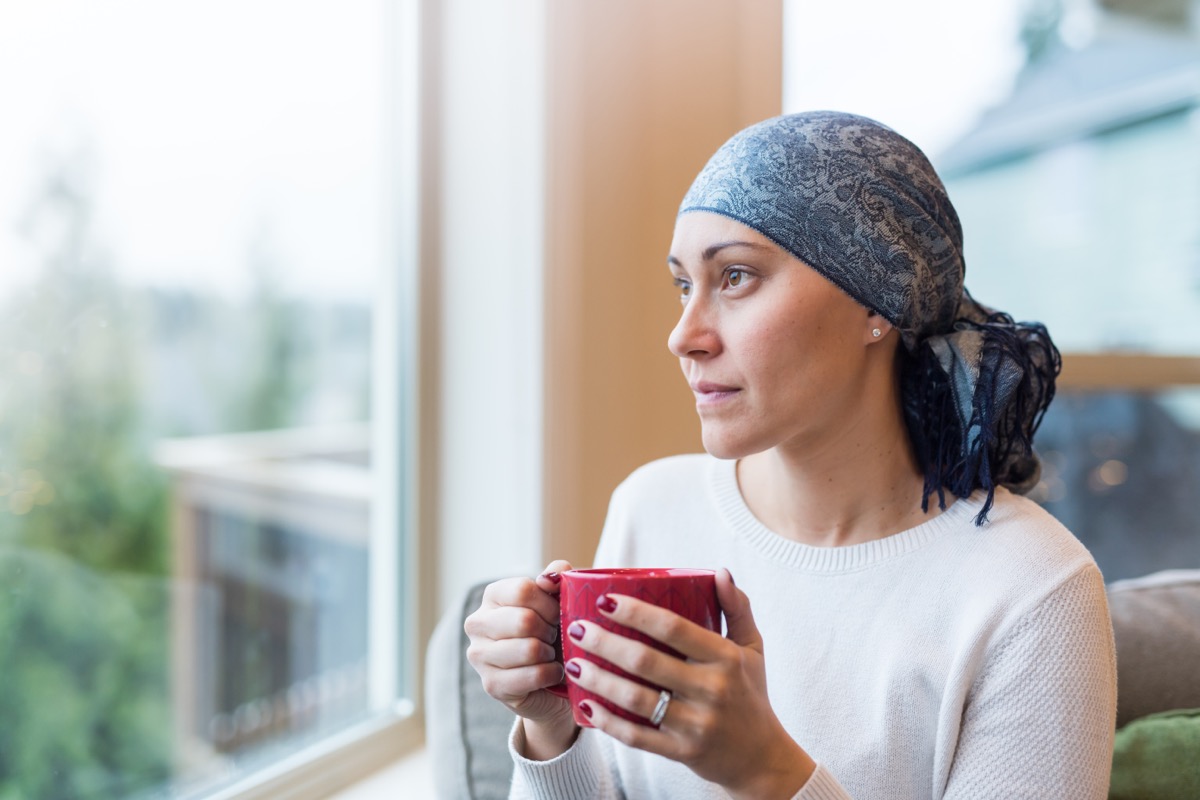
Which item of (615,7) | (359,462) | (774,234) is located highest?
(615,7)

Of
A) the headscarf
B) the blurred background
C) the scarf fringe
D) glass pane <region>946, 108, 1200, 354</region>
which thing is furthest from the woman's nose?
glass pane <region>946, 108, 1200, 354</region>

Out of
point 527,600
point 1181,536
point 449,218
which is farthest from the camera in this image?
point 1181,536

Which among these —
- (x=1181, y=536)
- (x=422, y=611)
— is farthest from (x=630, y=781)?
(x=1181, y=536)

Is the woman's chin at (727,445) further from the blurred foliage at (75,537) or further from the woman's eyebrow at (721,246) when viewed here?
the blurred foliage at (75,537)

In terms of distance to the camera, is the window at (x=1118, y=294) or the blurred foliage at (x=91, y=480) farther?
the window at (x=1118, y=294)

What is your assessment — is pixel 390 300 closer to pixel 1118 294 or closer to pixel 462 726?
pixel 462 726

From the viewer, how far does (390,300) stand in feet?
5.31

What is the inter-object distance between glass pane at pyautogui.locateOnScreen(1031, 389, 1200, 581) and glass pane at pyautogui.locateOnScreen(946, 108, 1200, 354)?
0.15m

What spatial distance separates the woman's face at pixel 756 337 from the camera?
93 cm

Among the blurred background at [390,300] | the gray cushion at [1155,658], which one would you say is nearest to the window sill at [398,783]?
the blurred background at [390,300]

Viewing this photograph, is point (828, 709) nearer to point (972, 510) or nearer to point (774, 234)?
point (972, 510)

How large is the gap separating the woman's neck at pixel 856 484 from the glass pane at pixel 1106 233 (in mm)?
1071

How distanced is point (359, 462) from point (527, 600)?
3.18ft

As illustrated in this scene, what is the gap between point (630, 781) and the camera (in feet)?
3.59
